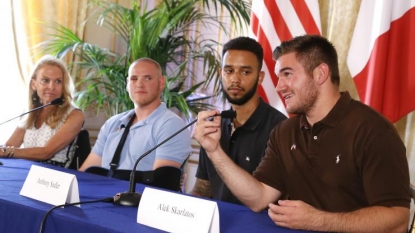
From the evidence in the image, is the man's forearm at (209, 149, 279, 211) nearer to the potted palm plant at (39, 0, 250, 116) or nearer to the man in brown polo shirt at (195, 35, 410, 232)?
the man in brown polo shirt at (195, 35, 410, 232)

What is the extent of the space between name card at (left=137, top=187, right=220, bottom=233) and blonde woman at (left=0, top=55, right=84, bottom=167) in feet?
5.64

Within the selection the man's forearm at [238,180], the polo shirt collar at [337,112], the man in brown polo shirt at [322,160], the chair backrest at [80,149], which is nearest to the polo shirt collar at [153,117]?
the chair backrest at [80,149]

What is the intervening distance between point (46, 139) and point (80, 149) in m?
0.21

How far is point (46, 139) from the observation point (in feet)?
10.8

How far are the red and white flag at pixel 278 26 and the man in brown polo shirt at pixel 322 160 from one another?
3.87 ft

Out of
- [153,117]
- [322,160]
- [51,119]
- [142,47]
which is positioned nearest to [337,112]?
[322,160]

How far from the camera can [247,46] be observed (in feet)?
9.37

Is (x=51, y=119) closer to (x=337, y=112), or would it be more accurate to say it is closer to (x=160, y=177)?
(x=160, y=177)

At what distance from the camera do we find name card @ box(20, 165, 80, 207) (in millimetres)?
1721

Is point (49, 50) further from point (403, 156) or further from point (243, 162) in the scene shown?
point (403, 156)

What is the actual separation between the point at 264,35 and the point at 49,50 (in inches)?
72.5

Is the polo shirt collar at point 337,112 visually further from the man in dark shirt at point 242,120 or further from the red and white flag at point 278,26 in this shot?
the red and white flag at point 278,26

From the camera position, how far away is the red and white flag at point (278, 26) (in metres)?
3.32

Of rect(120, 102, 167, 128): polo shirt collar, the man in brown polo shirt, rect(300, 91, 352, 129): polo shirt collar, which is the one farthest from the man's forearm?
rect(120, 102, 167, 128): polo shirt collar
